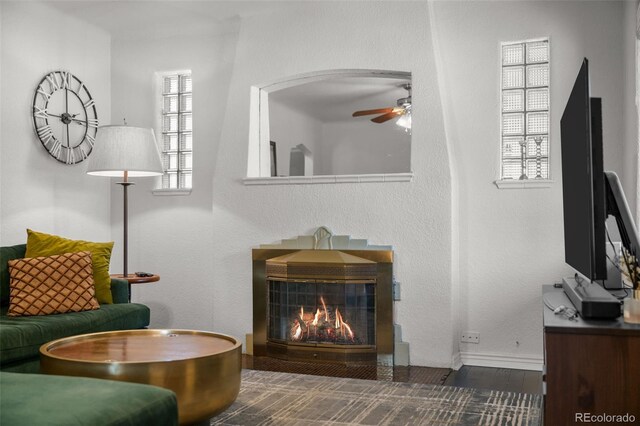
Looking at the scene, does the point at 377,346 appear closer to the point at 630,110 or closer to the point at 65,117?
the point at 630,110

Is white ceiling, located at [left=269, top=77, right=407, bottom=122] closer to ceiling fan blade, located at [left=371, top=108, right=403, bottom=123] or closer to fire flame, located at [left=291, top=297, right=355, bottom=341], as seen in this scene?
ceiling fan blade, located at [left=371, top=108, right=403, bottom=123]

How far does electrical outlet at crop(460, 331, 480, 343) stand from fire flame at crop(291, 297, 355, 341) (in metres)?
0.77

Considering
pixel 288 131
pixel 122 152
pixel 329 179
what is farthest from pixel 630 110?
pixel 122 152

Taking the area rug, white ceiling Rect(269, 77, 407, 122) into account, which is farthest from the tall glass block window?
the area rug

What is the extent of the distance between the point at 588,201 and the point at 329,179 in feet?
8.73

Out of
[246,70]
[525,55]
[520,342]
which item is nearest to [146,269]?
[246,70]

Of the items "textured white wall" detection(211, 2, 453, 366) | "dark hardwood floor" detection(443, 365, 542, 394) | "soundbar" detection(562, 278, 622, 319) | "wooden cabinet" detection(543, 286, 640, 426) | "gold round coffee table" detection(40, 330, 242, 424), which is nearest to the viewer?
"wooden cabinet" detection(543, 286, 640, 426)

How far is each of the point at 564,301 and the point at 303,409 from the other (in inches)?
55.1

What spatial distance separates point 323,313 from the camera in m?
4.48

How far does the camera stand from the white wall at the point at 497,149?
13.8ft

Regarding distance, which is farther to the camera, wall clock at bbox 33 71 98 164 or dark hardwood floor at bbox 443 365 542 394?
wall clock at bbox 33 71 98 164

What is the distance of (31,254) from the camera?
13.0 feet

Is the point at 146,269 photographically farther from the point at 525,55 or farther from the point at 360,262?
the point at 525,55

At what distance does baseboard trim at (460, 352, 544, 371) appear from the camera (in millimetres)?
4293
